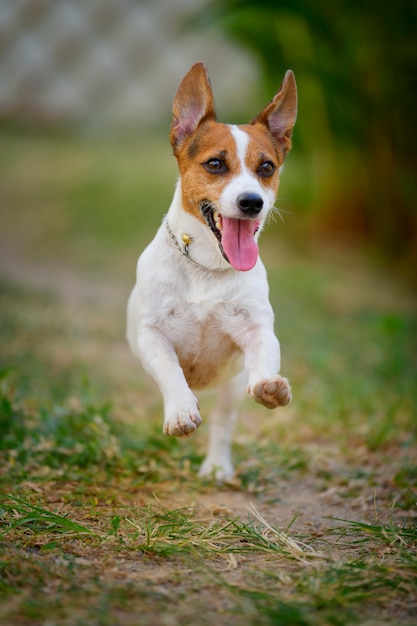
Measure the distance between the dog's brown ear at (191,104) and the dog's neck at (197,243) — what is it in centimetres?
37

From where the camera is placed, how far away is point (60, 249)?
10367mm

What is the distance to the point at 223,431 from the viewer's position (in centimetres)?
416

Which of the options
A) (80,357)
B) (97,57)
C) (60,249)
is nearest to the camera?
(80,357)

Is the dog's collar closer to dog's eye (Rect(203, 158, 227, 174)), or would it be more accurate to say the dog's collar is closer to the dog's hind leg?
dog's eye (Rect(203, 158, 227, 174))

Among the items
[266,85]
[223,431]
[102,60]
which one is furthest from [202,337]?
[102,60]

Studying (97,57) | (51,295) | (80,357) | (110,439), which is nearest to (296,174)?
(97,57)

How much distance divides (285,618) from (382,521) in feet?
4.23

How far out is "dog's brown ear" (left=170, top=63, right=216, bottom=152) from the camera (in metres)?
3.66

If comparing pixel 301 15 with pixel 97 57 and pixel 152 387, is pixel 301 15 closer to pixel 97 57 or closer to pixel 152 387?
pixel 152 387

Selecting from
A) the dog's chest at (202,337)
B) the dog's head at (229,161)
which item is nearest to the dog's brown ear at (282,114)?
the dog's head at (229,161)

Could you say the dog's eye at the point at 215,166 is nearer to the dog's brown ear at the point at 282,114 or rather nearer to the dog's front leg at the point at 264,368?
the dog's brown ear at the point at 282,114

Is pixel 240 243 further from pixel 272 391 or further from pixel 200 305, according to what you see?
pixel 272 391

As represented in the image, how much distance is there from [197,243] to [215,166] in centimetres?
33

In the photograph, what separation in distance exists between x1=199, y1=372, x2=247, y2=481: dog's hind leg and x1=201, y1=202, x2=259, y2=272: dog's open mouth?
34.0 inches
